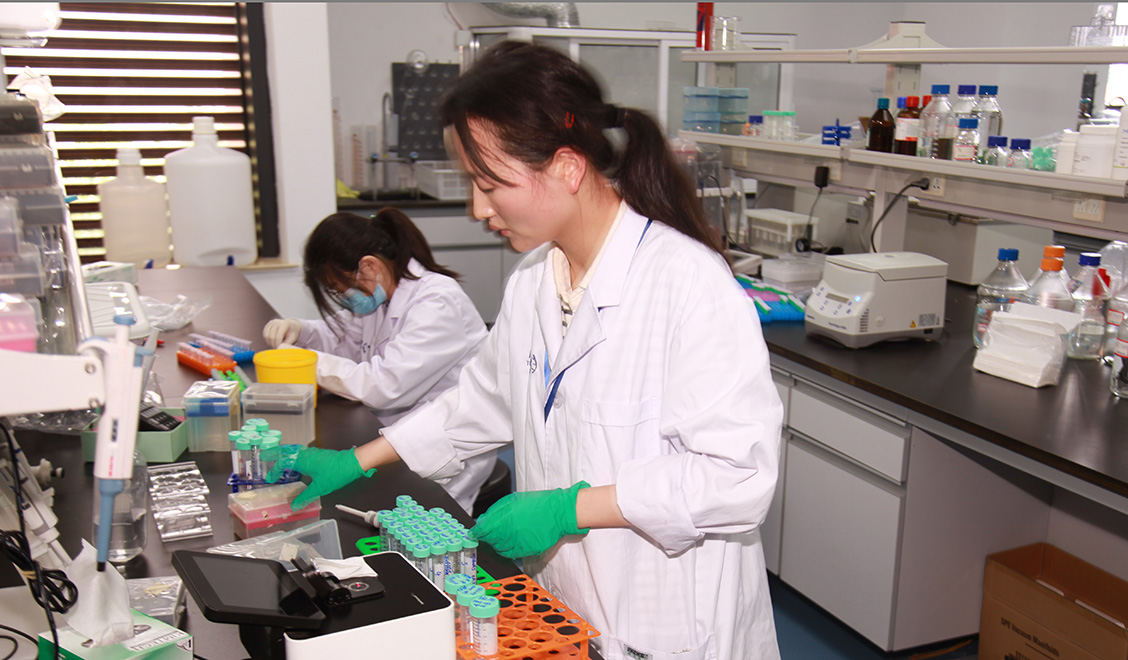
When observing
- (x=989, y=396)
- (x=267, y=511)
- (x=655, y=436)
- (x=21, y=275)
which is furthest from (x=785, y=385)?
(x=21, y=275)

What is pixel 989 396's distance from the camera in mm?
2145

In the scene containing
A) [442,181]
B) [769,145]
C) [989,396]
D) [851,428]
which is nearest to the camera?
[989,396]

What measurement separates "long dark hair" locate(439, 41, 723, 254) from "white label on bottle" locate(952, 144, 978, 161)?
1.59m

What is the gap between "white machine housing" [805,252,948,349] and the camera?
2.51m

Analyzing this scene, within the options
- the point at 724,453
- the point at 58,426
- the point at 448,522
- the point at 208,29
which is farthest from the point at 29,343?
the point at 208,29

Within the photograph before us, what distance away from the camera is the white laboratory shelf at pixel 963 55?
6.96ft

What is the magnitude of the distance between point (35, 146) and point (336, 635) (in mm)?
600

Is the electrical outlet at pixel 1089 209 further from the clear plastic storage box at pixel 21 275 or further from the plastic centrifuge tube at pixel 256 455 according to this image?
the clear plastic storage box at pixel 21 275

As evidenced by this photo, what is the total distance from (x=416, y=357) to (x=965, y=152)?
66.6 inches

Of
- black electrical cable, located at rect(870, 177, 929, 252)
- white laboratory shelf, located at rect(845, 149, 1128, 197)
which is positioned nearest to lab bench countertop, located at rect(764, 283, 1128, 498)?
black electrical cable, located at rect(870, 177, 929, 252)

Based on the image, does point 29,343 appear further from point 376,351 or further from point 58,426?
point 376,351

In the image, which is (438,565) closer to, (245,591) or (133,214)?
(245,591)

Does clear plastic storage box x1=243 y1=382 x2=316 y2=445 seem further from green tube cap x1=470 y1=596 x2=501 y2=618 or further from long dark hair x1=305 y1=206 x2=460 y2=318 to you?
green tube cap x1=470 y1=596 x2=501 y2=618

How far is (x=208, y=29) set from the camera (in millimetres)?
3807
